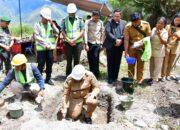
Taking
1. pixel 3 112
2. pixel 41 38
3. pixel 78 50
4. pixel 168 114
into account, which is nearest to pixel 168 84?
pixel 168 114

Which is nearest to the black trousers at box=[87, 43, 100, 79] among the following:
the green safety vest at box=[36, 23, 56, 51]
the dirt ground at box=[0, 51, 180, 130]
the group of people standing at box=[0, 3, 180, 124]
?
the group of people standing at box=[0, 3, 180, 124]

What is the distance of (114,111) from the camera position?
7.48 meters

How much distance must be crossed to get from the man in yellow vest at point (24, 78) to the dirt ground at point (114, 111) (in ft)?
1.13

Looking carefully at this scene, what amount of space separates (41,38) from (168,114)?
138 inches

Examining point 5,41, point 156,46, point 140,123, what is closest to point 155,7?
point 156,46

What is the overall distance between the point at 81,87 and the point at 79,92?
0.17m

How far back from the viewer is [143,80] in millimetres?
9344

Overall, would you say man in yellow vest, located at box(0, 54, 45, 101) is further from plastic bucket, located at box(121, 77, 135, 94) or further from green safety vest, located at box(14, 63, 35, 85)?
plastic bucket, located at box(121, 77, 135, 94)

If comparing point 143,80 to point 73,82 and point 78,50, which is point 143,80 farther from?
point 73,82

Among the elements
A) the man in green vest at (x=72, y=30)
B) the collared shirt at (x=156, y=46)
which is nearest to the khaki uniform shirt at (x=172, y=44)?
the collared shirt at (x=156, y=46)

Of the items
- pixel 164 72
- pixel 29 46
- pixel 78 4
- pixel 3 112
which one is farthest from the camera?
pixel 78 4

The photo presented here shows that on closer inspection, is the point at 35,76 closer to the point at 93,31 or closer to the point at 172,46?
the point at 93,31

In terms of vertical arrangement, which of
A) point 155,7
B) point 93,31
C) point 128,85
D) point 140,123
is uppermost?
point 155,7

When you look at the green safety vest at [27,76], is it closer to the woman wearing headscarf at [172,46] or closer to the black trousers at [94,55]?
the black trousers at [94,55]
